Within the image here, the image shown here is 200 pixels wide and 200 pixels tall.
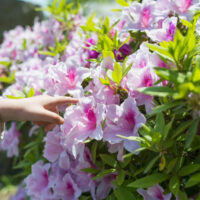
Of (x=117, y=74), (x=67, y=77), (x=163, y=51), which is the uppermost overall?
(x=163, y=51)

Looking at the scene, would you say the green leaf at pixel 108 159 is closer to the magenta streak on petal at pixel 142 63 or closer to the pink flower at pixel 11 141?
the magenta streak on petal at pixel 142 63

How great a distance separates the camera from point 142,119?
→ 941 millimetres

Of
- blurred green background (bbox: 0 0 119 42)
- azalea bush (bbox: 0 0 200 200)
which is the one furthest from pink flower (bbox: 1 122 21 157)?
blurred green background (bbox: 0 0 119 42)

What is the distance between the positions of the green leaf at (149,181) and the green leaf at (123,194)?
0.13 metres

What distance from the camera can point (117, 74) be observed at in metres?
1.01

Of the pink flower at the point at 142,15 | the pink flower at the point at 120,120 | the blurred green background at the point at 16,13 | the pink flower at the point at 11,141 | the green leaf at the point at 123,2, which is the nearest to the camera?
the pink flower at the point at 120,120

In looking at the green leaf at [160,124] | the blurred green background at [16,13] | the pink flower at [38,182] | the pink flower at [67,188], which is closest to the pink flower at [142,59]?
the green leaf at [160,124]

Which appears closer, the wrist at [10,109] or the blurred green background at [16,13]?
the wrist at [10,109]

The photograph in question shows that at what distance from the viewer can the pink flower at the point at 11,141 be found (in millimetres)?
2238

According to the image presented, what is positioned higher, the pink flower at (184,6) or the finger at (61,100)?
the pink flower at (184,6)

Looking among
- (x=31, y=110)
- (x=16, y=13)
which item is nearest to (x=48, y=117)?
(x=31, y=110)

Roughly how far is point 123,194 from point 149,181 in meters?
0.16

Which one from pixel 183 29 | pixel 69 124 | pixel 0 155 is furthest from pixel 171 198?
pixel 0 155

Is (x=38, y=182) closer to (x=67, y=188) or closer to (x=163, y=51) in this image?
(x=67, y=188)
